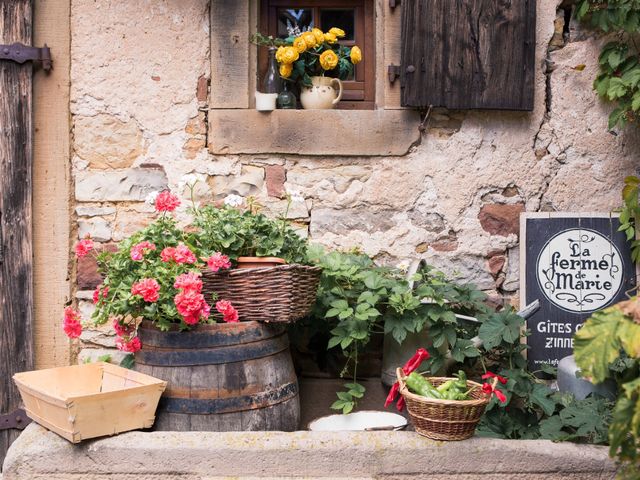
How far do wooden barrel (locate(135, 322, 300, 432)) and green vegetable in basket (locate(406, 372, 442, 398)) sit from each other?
1.79ft

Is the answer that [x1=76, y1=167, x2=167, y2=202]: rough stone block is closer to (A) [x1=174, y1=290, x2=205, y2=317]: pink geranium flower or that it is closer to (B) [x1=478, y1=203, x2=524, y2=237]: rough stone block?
(A) [x1=174, y1=290, x2=205, y2=317]: pink geranium flower

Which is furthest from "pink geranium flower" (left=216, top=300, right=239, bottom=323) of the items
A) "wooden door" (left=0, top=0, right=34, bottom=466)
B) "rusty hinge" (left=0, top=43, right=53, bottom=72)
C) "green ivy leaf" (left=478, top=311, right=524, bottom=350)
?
"rusty hinge" (left=0, top=43, right=53, bottom=72)

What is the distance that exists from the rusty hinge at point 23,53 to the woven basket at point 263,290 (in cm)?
144

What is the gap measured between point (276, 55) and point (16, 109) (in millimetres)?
1248

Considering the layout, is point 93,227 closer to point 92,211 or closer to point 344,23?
point 92,211

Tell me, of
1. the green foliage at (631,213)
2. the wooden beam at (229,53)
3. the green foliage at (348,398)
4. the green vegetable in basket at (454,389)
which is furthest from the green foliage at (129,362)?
the green foliage at (631,213)

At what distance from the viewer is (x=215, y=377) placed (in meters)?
2.81

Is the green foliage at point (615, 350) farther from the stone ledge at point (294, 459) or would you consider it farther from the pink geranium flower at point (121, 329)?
the pink geranium flower at point (121, 329)

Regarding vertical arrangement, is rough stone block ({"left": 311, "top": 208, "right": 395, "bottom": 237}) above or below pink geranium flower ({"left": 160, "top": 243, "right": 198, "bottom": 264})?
above

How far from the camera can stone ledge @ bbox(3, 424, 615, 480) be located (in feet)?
8.85

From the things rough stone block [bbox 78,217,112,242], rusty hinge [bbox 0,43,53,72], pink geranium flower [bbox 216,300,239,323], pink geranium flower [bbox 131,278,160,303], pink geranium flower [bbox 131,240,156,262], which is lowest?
pink geranium flower [bbox 216,300,239,323]

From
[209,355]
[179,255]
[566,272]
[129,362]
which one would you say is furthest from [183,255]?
[566,272]

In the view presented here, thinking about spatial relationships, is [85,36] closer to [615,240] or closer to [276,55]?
[276,55]

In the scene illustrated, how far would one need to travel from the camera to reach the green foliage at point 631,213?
3350 millimetres
